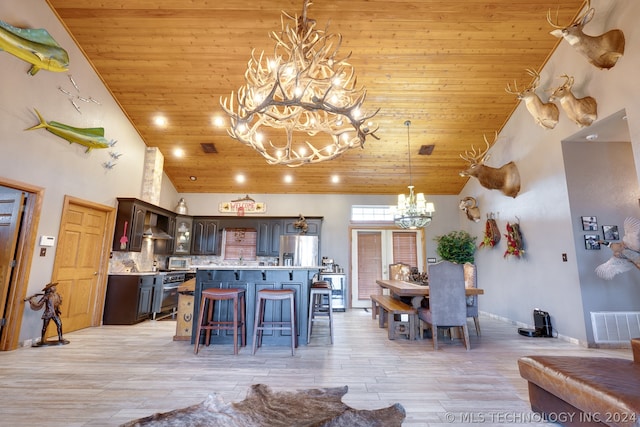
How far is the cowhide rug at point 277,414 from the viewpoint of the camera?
1.97 meters

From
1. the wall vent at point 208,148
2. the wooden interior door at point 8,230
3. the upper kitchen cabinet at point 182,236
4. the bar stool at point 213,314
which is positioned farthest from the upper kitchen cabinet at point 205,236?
the wooden interior door at point 8,230

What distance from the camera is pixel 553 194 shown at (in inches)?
180

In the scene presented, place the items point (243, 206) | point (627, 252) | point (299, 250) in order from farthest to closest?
point (243, 206)
point (299, 250)
point (627, 252)

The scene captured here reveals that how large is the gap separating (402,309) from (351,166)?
3685 mm

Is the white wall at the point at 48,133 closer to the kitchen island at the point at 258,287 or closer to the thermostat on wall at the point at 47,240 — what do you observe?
the thermostat on wall at the point at 47,240

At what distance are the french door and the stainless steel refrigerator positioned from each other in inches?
43.0

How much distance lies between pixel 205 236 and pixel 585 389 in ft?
24.0

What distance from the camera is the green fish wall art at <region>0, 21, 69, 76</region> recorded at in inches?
131

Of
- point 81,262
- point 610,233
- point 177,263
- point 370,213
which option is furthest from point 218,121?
point 610,233

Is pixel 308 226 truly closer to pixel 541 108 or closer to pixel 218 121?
pixel 218 121

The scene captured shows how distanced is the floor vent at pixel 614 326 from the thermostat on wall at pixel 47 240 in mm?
7496

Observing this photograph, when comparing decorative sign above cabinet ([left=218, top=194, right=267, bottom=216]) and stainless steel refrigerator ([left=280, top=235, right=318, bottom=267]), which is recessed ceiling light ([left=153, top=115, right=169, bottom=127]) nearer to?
decorative sign above cabinet ([left=218, top=194, right=267, bottom=216])

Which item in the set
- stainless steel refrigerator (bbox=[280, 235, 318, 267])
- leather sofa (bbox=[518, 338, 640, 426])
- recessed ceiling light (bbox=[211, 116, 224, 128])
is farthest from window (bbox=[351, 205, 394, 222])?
leather sofa (bbox=[518, 338, 640, 426])

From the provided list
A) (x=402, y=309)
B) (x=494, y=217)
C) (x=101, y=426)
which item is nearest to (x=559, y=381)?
(x=402, y=309)
